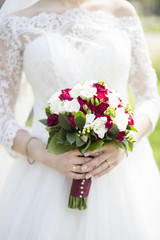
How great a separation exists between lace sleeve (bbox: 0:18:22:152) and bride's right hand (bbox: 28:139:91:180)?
20cm

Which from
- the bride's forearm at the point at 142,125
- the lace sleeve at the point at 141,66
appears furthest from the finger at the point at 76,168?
the lace sleeve at the point at 141,66

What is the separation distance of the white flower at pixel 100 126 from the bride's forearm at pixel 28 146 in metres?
0.66

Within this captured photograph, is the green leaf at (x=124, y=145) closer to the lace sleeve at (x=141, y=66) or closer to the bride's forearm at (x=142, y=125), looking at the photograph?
the bride's forearm at (x=142, y=125)

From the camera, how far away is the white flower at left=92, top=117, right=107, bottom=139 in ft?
6.15

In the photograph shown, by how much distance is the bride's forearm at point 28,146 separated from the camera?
244cm

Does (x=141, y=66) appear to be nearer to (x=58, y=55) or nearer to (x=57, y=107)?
(x=58, y=55)

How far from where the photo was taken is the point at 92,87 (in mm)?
2000

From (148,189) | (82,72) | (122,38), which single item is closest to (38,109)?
(82,72)

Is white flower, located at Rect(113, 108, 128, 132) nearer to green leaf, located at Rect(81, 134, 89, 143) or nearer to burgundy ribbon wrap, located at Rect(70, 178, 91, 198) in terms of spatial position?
green leaf, located at Rect(81, 134, 89, 143)

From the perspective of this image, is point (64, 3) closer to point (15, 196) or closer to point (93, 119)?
point (93, 119)

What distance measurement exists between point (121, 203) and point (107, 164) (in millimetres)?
383

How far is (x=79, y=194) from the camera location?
2.26 metres

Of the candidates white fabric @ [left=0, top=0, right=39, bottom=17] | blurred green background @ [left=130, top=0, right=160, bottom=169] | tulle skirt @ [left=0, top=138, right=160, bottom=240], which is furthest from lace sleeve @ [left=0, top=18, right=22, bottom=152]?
blurred green background @ [left=130, top=0, right=160, bottom=169]

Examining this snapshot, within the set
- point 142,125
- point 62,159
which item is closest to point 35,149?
point 62,159
